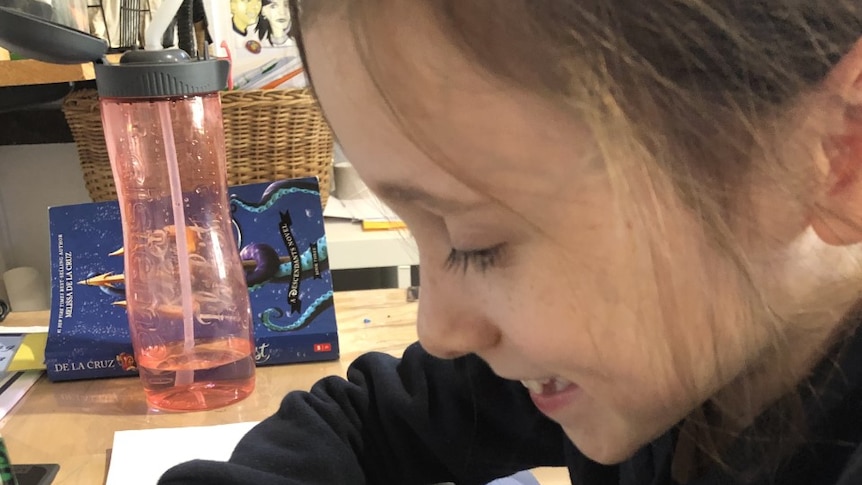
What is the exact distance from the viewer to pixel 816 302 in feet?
1.15

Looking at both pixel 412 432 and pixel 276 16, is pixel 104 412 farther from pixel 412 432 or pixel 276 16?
pixel 276 16

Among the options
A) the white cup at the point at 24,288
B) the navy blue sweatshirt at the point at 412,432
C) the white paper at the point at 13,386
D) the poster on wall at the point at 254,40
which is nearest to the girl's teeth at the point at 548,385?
the navy blue sweatshirt at the point at 412,432

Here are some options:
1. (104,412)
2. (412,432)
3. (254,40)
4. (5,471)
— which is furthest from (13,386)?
(254,40)

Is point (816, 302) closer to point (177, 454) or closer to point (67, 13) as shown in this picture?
point (177, 454)

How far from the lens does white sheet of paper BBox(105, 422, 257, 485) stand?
1.68 ft

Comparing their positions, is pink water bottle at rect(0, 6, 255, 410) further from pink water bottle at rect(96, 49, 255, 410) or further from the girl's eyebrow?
the girl's eyebrow

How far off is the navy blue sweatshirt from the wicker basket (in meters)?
0.34

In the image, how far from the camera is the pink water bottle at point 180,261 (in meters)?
0.61

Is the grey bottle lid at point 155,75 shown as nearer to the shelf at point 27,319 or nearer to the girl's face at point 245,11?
the shelf at point 27,319

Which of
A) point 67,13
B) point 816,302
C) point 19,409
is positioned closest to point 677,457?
point 816,302

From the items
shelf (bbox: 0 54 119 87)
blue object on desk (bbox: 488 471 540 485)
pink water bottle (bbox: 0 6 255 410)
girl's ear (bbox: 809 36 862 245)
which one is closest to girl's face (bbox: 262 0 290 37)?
shelf (bbox: 0 54 119 87)

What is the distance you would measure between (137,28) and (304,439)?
0.62 m

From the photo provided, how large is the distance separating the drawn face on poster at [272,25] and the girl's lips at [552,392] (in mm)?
710

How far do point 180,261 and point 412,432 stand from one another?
217 mm
